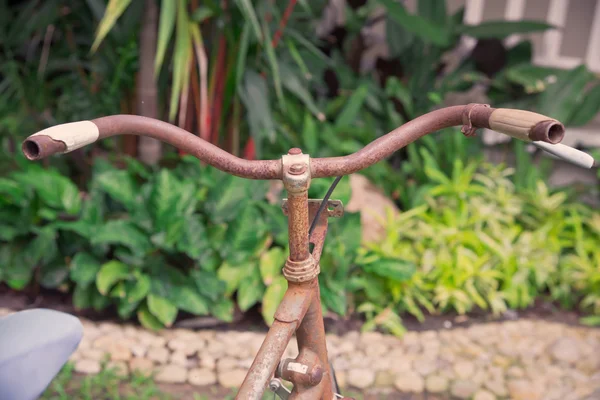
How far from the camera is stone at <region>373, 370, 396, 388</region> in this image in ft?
7.75

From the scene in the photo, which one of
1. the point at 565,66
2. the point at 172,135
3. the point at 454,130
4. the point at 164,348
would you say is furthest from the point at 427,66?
the point at 172,135

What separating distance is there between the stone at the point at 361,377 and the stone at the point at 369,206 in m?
0.81

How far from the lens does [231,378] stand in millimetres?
2334

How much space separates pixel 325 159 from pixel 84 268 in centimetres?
192

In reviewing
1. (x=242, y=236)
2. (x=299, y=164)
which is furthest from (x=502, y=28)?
(x=299, y=164)

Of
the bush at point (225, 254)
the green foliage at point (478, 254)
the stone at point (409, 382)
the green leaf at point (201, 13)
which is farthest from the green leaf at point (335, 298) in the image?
the green leaf at point (201, 13)

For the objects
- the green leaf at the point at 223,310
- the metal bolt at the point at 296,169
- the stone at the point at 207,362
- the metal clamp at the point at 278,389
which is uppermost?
the metal bolt at the point at 296,169

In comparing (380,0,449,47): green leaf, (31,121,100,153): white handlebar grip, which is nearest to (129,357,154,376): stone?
(31,121,100,153): white handlebar grip

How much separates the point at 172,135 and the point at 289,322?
40 centimetres

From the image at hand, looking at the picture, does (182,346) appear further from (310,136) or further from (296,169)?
(296,169)

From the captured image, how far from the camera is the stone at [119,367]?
92.0 inches

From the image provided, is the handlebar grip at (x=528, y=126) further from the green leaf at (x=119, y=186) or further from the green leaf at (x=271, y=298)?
the green leaf at (x=119, y=186)

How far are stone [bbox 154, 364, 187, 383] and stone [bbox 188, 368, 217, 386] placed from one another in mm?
30

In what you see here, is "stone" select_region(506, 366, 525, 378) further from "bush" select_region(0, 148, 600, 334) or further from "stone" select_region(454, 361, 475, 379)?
"bush" select_region(0, 148, 600, 334)
